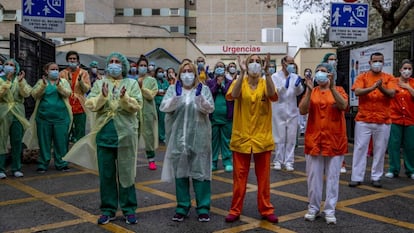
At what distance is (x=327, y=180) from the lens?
5953mm

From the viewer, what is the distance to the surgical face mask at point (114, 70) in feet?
19.2

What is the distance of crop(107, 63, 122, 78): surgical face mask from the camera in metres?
5.84

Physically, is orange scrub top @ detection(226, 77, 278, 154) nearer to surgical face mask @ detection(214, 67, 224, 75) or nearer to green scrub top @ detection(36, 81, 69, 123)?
surgical face mask @ detection(214, 67, 224, 75)

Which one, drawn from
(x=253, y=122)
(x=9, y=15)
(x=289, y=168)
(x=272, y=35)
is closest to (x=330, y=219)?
(x=253, y=122)

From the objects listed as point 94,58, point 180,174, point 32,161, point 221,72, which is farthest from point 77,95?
point 94,58

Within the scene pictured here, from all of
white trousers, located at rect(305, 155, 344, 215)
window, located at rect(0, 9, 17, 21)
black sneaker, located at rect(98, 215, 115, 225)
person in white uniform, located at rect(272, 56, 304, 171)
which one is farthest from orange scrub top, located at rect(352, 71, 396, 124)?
window, located at rect(0, 9, 17, 21)

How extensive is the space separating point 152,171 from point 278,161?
2441mm

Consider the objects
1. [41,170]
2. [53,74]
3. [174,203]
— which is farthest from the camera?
[41,170]

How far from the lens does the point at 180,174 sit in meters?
5.94

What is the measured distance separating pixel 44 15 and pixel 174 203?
6.52m

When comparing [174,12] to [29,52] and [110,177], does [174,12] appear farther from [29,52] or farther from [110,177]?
[110,177]

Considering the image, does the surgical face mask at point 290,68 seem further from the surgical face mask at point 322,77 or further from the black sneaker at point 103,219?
the black sneaker at point 103,219

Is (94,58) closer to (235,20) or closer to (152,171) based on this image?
(152,171)

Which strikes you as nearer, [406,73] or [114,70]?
[114,70]
